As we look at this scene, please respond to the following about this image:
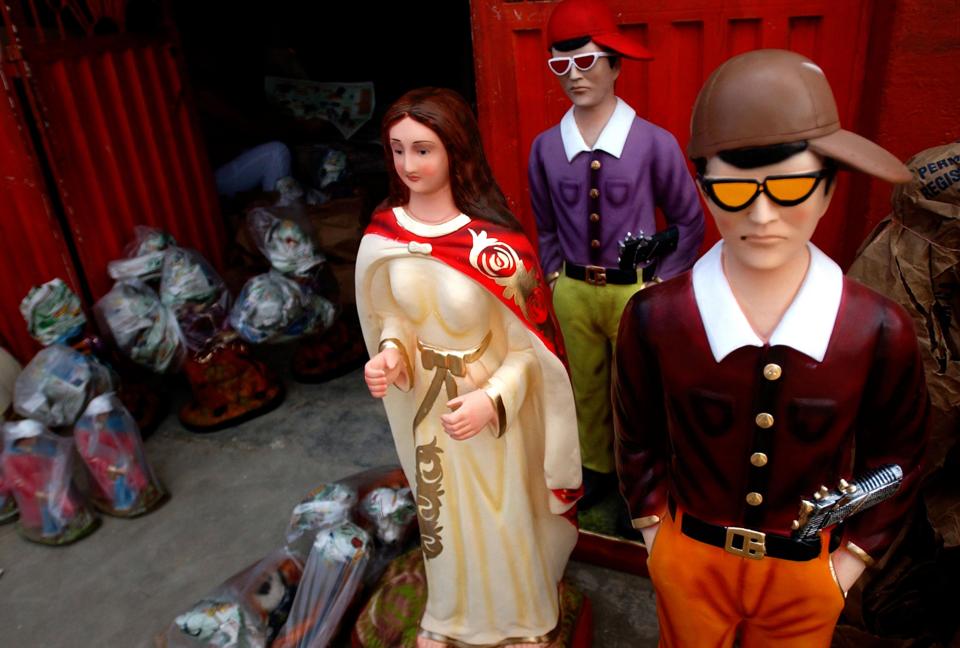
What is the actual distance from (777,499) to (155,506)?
3.18 meters

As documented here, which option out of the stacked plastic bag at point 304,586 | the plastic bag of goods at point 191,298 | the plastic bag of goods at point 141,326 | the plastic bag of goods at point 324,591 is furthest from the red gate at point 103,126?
the plastic bag of goods at point 324,591

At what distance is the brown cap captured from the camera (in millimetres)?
1314

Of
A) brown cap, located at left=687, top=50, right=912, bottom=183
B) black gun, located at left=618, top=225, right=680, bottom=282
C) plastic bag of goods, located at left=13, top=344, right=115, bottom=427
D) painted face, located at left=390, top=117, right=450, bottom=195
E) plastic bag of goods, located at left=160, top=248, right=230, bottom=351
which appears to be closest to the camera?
brown cap, located at left=687, top=50, right=912, bottom=183

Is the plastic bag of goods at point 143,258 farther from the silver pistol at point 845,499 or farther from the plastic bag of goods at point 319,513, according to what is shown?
the silver pistol at point 845,499

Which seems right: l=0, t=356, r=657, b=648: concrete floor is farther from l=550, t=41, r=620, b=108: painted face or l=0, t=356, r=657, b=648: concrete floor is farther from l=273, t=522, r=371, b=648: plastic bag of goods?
l=550, t=41, r=620, b=108: painted face

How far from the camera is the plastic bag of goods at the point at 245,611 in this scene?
8.51ft

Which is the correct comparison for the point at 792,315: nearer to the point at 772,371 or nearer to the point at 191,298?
the point at 772,371

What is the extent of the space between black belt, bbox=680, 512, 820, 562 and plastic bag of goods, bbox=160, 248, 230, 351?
3.46m

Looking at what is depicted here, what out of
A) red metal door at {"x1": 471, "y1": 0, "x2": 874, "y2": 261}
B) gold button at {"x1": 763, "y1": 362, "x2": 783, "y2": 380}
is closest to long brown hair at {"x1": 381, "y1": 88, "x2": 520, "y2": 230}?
gold button at {"x1": 763, "y1": 362, "x2": 783, "y2": 380}

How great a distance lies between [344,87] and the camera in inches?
287

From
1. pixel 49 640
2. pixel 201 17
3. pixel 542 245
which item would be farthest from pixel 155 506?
pixel 201 17

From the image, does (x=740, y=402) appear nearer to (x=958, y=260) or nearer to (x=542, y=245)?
(x=958, y=260)

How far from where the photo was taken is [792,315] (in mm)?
1419

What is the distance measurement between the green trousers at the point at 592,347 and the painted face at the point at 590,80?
0.63 meters
